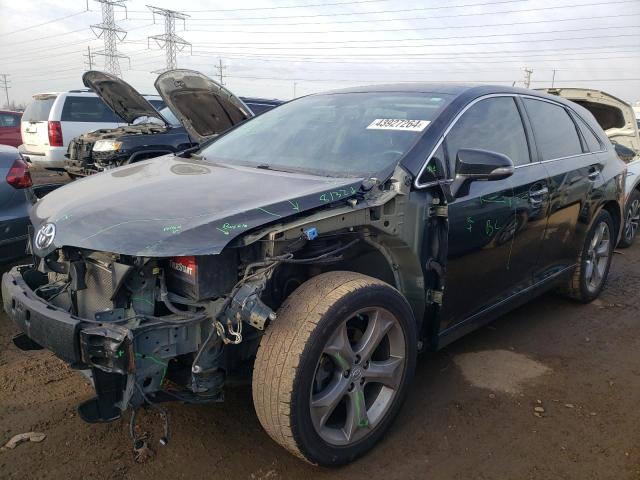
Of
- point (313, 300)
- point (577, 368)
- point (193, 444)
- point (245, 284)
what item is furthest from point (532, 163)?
point (193, 444)

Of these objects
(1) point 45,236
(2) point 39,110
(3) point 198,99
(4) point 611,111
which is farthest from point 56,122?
(4) point 611,111

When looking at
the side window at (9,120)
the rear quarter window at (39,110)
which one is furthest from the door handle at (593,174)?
the side window at (9,120)

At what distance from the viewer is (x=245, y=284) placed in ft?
6.93

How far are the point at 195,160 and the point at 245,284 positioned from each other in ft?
4.84

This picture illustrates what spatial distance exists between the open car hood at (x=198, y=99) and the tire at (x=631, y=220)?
16.5 ft

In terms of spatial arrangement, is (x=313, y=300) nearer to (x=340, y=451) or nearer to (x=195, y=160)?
(x=340, y=451)

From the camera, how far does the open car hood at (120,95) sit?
796cm

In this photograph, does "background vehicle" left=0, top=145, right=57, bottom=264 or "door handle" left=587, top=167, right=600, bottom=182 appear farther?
"door handle" left=587, top=167, right=600, bottom=182

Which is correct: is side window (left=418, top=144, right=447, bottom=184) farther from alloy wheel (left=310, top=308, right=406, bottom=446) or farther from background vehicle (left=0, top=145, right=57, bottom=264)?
background vehicle (left=0, top=145, right=57, bottom=264)

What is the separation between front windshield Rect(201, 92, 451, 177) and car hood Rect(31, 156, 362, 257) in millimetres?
235

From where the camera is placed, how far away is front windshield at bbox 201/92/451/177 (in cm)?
284

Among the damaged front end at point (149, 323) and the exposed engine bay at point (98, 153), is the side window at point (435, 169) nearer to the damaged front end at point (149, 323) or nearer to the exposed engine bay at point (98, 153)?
the damaged front end at point (149, 323)

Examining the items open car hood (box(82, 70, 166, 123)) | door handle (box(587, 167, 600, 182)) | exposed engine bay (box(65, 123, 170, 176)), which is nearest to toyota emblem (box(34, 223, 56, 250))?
door handle (box(587, 167, 600, 182))

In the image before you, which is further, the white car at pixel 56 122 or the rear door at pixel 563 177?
the white car at pixel 56 122
